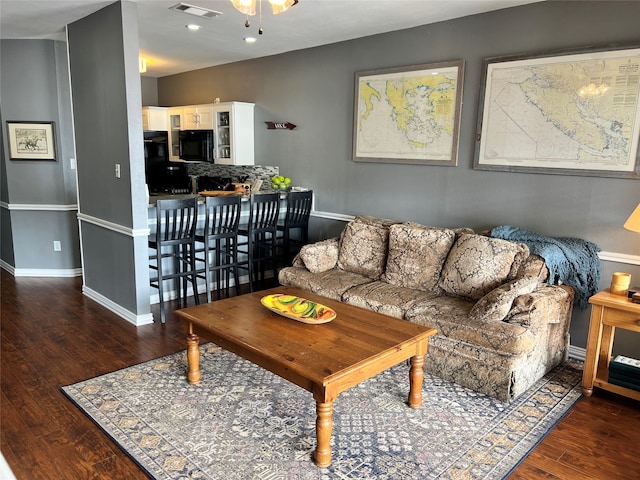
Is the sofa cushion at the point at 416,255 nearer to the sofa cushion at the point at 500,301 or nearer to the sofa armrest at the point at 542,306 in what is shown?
the sofa cushion at the point at 500,301

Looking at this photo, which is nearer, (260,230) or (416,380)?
(416,380)

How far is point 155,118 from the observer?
7.05 metres

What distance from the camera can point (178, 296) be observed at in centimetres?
466

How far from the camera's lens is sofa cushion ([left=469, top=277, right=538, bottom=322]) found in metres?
2.86

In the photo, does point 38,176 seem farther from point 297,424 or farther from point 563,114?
point 563,114

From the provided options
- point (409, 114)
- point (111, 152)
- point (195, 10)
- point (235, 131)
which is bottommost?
point (111, 152)

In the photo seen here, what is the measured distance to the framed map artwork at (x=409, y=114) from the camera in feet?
13.2

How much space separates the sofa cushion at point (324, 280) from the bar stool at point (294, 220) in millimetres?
1038

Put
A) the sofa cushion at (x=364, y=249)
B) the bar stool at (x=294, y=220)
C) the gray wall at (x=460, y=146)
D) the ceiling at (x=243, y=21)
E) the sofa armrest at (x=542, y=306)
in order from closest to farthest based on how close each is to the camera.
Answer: the sofa armrest at (x=542, y=306), the gray wall at (x=460, y=146), the ceiling at (x=243, y=21), the sofa cushion at (x=364, y=249), the bar stool at (x=294, y=220)

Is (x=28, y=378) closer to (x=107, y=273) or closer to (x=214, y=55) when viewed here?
(x=107, y=273)

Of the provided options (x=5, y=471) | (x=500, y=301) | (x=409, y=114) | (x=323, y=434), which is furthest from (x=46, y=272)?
(x=500, y=301)

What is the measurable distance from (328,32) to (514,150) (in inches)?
81.1

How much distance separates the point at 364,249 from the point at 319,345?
67.6 inches

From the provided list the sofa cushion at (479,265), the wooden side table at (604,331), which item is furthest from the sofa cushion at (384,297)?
the wooden side table at (604,331)
